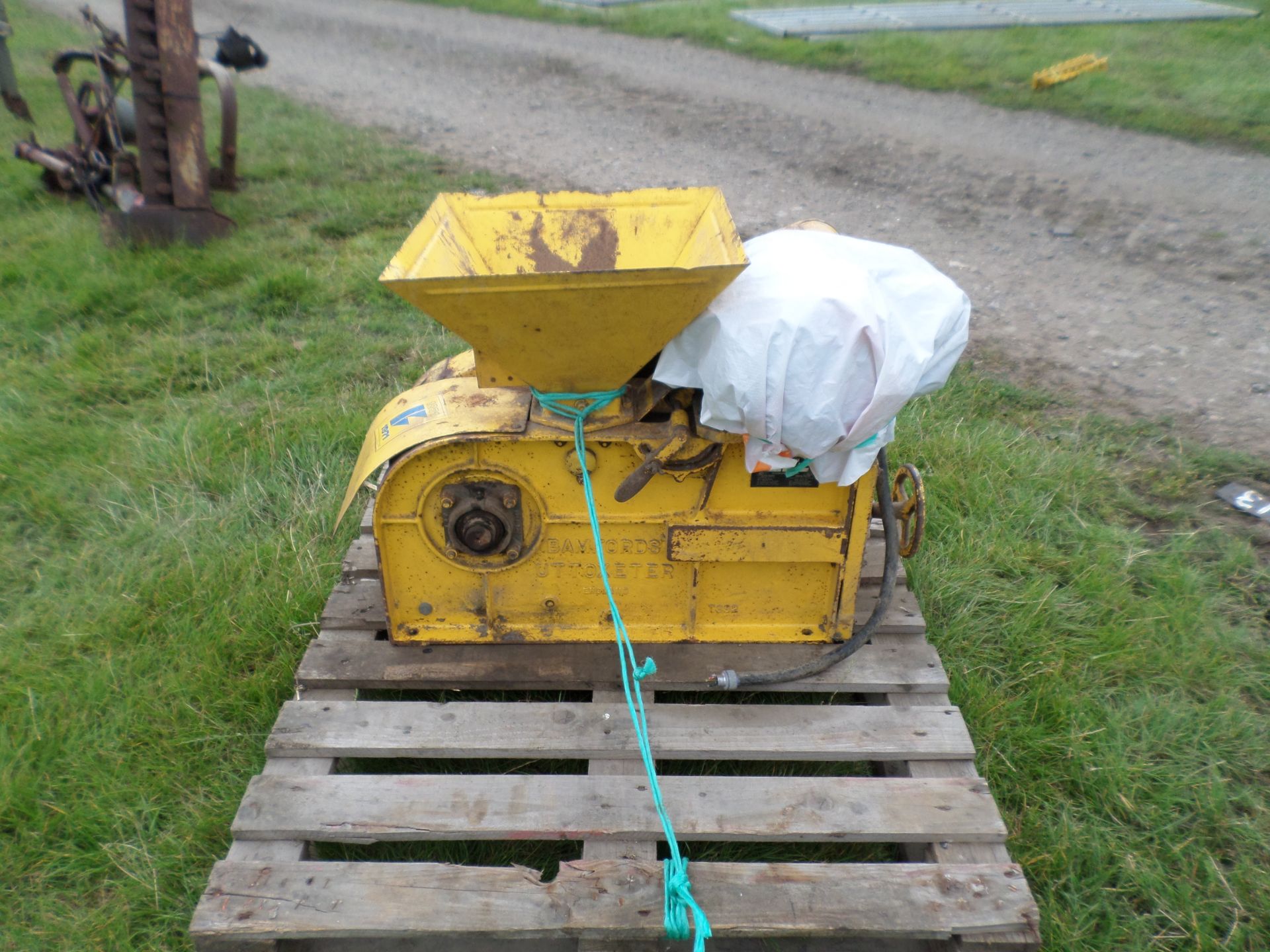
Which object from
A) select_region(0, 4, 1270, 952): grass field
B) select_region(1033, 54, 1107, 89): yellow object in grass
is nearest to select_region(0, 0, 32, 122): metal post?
select_region(0, 4, 1270, 952): grass field

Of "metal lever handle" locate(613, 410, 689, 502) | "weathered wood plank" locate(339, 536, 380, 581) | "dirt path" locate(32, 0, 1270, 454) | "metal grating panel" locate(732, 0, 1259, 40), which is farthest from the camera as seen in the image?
"metal grating panel" locate(732, 0, 1259, 40)

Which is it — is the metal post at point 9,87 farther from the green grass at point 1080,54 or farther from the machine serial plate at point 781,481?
the machine serial plate at point 781,481

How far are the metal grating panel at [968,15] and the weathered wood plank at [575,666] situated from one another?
26.5 feet

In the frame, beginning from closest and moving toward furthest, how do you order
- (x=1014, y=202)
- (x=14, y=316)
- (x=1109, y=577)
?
(x=1109, y=577), (x=14, y=316), (x=1014, y=202)

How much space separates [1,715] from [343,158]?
4.77 metres

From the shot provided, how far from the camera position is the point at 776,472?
82.0 inches

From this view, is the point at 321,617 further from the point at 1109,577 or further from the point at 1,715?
the point at 1109,577

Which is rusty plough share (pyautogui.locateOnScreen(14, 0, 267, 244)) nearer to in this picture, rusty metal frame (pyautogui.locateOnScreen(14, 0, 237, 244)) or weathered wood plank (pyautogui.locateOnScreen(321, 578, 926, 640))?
rusty metal frame (pyautogui.locateOnScreen(14, 0, 237, 244))

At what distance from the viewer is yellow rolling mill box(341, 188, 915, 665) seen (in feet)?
6.44

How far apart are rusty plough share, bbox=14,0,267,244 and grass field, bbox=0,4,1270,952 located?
1.86ft

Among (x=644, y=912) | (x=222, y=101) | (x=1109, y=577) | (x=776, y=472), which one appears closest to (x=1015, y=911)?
(x=644, y=912)

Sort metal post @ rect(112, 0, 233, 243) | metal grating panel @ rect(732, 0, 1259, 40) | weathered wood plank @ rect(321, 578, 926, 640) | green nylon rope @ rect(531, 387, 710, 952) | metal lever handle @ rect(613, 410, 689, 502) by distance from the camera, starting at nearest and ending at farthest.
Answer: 1. green nylon rope @ rect(531, 387, 710, 952)
2. metal lever handle @ rect(613, 410, 689, 502)
3. weathered wood plank @ rect(321, 578, 926, 640)
4. metal post @ rect(112, 0, 233, 243)
5. metal grating panel @ rect(732, 0, 1259, 40)

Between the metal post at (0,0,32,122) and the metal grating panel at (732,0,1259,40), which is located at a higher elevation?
the metal grating panel at (732,0,1259,40)

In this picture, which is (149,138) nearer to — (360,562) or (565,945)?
(360,562)
